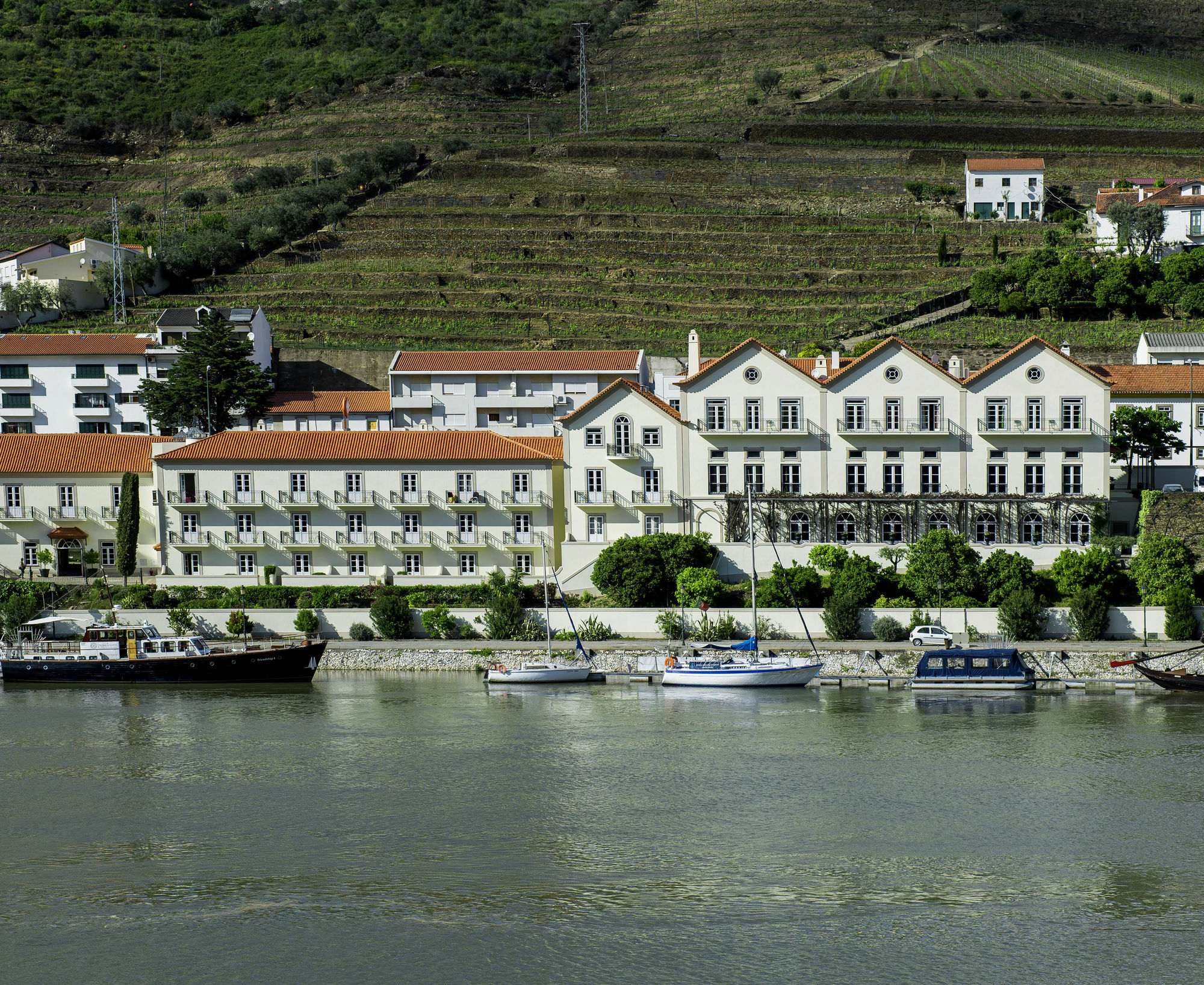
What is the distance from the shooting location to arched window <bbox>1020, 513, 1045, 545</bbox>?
60.2 meters

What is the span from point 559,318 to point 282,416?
79.3 feet

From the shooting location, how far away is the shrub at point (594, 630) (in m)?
57.2

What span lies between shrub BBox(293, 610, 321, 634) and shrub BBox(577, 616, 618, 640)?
10624 mm

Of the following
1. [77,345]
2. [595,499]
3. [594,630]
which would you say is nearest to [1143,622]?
[594,630]

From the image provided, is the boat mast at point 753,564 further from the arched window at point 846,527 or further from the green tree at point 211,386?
the green tree at point 211,386

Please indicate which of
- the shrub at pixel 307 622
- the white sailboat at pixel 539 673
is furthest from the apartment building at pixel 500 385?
the white sailboat at pixel 539 673

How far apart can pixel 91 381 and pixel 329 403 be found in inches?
591

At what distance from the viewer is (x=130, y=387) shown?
87812 mm

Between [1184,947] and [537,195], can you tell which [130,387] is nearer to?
[537,195]

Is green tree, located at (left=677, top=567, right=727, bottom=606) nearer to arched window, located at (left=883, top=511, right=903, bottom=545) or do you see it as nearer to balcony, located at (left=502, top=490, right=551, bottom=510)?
arched window, located at (left=883, top=511, right=903, bottom=545)

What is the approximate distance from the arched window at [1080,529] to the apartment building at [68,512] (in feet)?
130

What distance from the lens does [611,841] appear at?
117ft

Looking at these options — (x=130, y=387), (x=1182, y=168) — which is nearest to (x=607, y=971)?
(x=130, y=387)

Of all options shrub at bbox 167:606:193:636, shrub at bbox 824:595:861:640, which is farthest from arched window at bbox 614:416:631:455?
shrub at bbox 167:606:193:636
